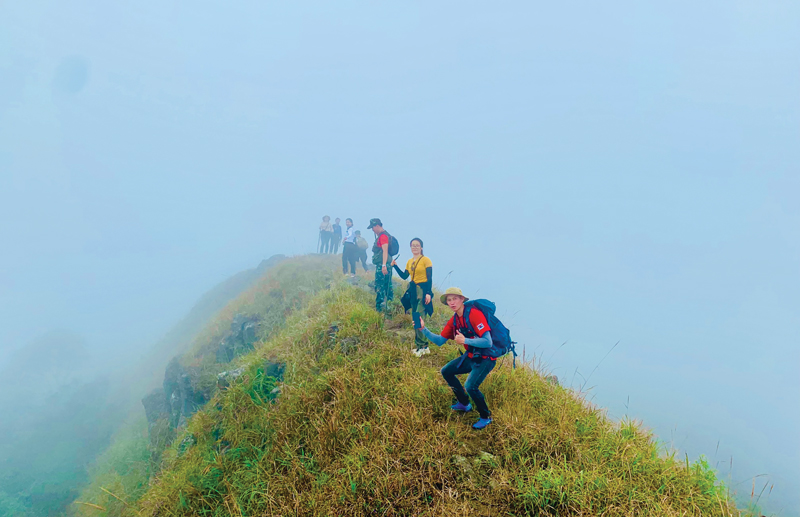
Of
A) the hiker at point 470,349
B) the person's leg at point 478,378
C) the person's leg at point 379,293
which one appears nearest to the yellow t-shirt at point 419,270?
the person's leg at point 379,293

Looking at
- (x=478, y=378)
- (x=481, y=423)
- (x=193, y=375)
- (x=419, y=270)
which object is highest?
(x=419, y=270)

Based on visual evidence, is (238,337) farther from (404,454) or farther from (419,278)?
(404,454)

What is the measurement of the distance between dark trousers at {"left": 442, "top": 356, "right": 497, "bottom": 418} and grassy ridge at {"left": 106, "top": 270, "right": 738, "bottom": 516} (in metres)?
0.31

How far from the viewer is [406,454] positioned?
149 inches

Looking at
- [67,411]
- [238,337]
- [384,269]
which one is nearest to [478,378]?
[384,269]

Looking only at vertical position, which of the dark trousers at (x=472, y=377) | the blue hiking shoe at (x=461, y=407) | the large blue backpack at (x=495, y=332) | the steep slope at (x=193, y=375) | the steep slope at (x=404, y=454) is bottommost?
the steep slope at (x=193, y=375)

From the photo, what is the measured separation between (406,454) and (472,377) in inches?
51.6

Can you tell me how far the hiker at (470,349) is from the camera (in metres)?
3.97

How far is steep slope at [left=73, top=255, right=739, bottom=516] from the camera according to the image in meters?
3.25

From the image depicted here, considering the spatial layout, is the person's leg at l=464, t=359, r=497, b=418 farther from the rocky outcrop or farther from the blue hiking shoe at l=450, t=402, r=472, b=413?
the rocky outcrop

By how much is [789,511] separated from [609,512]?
4478 cm

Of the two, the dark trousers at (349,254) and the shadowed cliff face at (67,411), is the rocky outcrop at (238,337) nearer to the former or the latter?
the shadowed cliff face at (67,411)

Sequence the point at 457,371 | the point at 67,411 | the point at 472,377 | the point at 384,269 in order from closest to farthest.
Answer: the point at 472,377 < the point at 457,371 < the point at 384,269 < the point at 67,411

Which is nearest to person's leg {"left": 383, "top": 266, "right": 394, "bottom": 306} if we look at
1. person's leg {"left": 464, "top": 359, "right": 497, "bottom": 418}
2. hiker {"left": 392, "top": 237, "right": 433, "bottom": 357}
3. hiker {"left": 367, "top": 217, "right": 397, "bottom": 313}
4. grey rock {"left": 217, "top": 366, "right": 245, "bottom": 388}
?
hiker {"left": 367, "top": 217, "right": 397, "bottom": 313}
